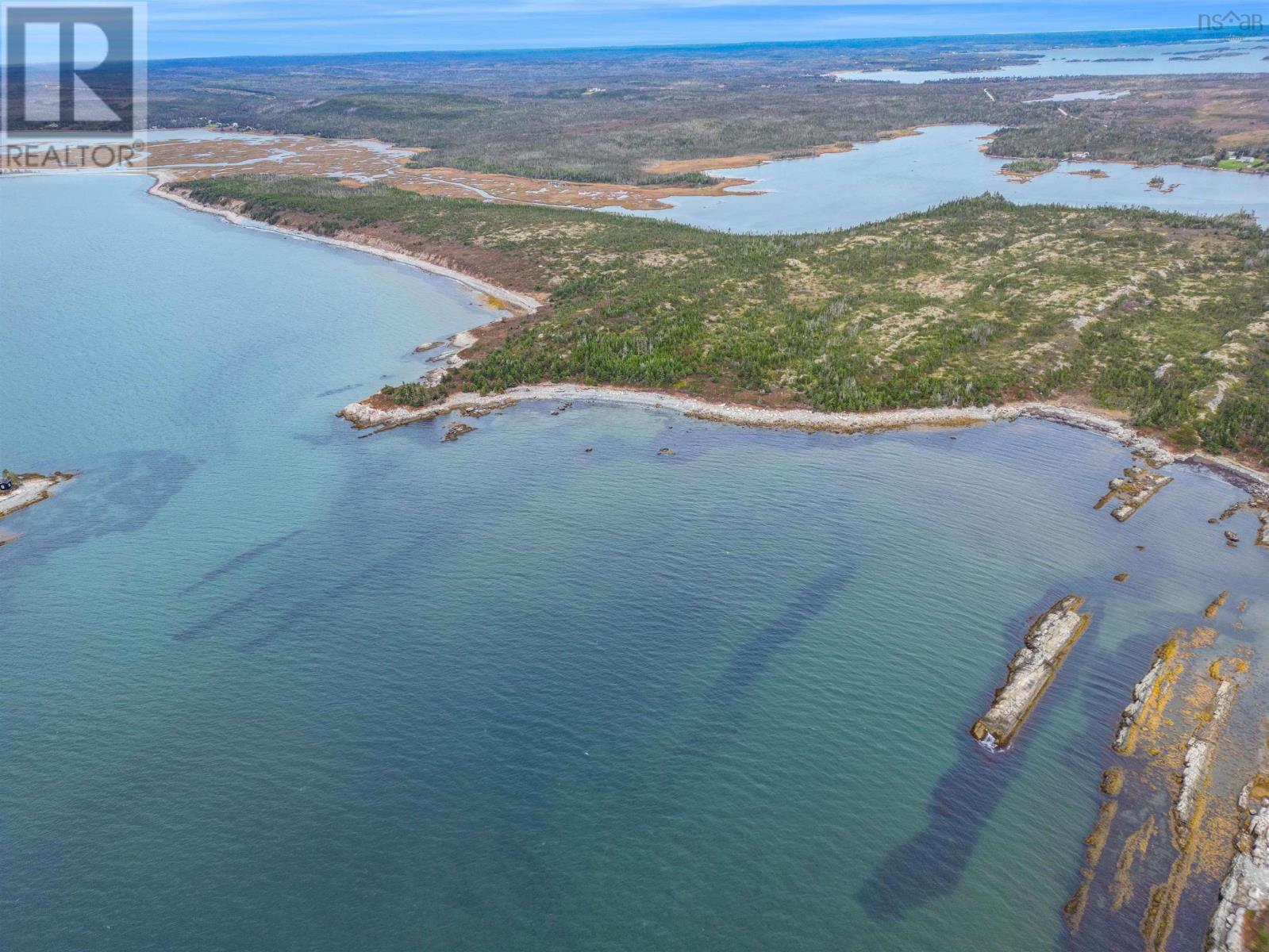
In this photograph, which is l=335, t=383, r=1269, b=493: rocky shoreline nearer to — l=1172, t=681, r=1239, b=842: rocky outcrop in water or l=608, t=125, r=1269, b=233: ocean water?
l=1172, t=681, r=1239, b=842: rocky outcrop in water

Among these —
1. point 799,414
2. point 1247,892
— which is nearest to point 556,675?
point 1247,892

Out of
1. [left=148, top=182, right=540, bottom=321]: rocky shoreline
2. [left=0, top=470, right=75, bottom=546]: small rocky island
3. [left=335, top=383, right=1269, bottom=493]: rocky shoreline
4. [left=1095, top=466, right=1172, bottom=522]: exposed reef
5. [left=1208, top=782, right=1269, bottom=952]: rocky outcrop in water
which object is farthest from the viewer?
[left=148, top=182, right=540, bottom=321]: rocky shoreline

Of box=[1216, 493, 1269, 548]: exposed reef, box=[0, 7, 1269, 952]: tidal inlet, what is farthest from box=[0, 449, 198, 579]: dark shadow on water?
box=[1216, 493, 1269, 548]: exposed reef

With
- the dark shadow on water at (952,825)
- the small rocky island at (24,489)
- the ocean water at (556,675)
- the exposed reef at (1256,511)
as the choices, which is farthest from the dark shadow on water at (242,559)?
the exposed reef at (1256,511)

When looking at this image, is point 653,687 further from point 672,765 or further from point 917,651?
point 917,651

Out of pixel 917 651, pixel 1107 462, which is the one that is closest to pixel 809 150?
pixel 1107 462

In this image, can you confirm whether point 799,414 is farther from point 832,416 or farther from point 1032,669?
point 1032,669
